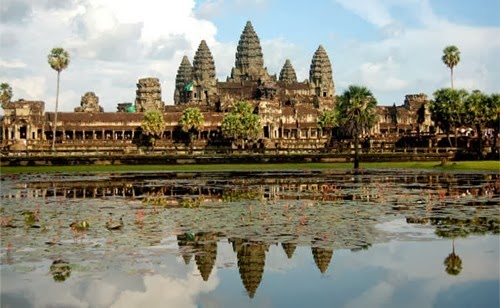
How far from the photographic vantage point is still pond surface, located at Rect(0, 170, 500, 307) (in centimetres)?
1301

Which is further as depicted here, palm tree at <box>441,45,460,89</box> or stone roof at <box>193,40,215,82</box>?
stone roof at <box>193,40,215,82</box>

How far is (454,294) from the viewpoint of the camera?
506 inches

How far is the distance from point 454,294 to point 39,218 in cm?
1422

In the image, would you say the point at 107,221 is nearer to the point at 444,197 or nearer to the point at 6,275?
the point at 6,275

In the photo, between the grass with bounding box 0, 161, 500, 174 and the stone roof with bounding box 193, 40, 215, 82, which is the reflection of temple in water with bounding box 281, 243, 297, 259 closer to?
the grass with bounding box 0, 161, 500, 174

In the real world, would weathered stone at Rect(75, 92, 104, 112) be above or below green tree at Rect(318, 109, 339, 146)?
above

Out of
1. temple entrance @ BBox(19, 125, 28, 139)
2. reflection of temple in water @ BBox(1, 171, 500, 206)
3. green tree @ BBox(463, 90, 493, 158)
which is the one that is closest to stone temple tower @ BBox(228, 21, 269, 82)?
temple entrance @ BBox(19, 125, 28, 139)

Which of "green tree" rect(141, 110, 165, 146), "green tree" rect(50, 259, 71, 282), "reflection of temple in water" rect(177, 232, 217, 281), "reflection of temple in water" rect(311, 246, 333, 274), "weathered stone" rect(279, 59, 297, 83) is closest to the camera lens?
"green tree" rect(50, 259, 71, 282)

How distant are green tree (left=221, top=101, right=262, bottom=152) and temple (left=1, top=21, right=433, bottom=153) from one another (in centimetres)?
248

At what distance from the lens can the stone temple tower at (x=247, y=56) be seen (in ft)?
582

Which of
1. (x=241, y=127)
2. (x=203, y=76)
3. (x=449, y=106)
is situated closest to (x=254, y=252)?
(x=449, y=106)

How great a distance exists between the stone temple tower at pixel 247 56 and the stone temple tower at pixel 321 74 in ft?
45.3

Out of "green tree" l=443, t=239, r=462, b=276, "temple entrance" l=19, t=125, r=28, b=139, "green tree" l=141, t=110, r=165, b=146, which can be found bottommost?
"green tree" l=443, t=239, r=462, b=276

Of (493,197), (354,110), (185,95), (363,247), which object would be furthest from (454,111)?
(185,95)
